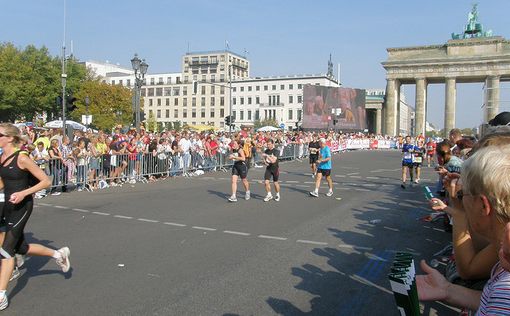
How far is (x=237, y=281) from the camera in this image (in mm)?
5387

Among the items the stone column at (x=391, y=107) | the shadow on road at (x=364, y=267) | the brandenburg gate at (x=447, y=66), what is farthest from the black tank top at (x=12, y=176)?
the stone column at (x=391, y=107)

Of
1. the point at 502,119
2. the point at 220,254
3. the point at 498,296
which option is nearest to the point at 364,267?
the point at 220,254

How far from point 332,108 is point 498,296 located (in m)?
55.7

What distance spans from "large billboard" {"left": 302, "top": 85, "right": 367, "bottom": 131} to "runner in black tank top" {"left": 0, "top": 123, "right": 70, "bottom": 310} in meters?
48.3

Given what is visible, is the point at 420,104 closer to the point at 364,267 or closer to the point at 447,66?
the point at 447,66

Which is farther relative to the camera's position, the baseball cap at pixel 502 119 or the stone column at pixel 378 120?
the stone column at pixel 378 120

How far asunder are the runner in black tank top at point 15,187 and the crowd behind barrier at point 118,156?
4.58 m

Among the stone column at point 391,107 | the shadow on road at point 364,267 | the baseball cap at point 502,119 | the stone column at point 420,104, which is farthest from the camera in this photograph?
the stone column at point 391,107

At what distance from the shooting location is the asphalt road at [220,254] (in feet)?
15.4

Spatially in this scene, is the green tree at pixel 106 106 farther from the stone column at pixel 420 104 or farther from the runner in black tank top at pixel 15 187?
the runner in black tank top at pixel 15 187

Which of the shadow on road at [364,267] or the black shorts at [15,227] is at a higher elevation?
the black shorts at [15,227]

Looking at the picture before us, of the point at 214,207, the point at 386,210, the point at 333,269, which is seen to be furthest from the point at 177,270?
the point at 386,210

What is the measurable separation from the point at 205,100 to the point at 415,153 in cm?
11460

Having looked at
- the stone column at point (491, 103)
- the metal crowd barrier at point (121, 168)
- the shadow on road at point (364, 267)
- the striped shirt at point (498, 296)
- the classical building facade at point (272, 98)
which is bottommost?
the shadow on road at point (364, 267)
